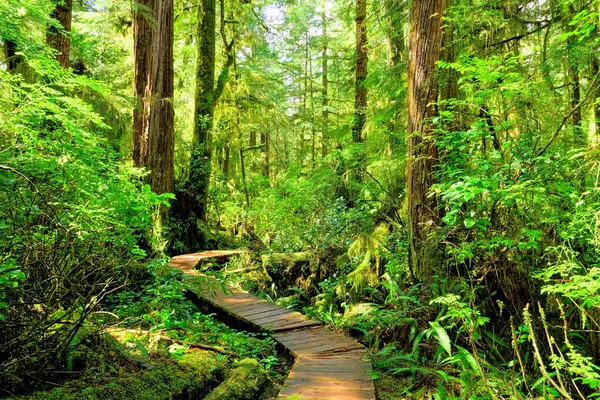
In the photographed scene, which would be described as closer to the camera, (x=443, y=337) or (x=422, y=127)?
(x=443, y=337)

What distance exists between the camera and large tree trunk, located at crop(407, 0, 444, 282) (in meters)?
5.21

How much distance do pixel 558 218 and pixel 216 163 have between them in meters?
12.6

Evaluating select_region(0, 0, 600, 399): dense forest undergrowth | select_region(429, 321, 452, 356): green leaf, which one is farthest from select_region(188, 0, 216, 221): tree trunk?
select_region(429, 321, 452, 356): green leaf

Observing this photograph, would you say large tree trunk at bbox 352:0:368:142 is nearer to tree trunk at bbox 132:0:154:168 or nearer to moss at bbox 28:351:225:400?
tree trunk at bbox 132:0:154:168

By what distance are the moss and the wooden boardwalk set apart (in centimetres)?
77

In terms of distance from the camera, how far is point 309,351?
15.8 feet

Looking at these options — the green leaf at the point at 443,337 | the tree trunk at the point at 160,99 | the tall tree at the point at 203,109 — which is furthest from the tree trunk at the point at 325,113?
the green leaf at the point at 443,337

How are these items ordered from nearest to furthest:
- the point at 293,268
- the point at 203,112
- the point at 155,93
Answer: the point at 293,268, the point at 155,93, the point at 203,112

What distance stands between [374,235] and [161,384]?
499 cm

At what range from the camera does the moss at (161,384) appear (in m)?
2.76

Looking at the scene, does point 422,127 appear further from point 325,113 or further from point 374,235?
point 325,113

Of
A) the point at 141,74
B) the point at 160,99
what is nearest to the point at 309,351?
the point at 160,99

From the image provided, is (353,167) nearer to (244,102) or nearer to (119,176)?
(244,102)

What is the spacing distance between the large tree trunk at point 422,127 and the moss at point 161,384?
2.95 meters
